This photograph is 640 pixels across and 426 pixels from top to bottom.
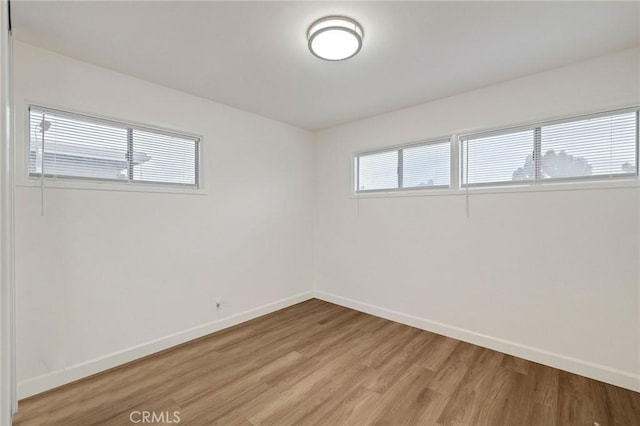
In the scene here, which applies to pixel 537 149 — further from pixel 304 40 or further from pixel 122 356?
pixel 122 356

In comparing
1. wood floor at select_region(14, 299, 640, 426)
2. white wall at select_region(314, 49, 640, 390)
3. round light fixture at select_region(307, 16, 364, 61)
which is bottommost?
wood floor at select_region(14, 299, 640, 426)

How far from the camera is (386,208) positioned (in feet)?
11.4

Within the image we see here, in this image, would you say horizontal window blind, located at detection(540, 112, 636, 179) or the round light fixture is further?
horizontal window blind, located at detection(540, 112, 636, 179)

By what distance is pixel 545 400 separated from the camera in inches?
77.2

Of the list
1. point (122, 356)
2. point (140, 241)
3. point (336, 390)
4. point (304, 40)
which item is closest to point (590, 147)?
point (304, 40)

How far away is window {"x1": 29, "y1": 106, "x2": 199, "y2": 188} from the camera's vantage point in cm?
209

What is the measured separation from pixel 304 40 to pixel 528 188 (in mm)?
2320

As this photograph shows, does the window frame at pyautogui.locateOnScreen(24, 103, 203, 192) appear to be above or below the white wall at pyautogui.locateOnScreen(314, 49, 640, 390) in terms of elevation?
above

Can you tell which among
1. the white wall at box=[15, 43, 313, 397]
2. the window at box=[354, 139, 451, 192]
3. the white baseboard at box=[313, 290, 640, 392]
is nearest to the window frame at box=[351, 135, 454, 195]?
the window at box=[354, 139, 451, 192]

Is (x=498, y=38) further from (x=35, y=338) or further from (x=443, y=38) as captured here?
(x=35, y=338)

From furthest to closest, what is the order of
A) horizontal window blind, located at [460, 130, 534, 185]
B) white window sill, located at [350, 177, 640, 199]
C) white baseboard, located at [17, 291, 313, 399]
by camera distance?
1. horizontal window blind, located at [460, 130, 534, 185]
2. white window sill, located at [350, 177, 640, 199]
3. white baseboard, located at [17, 291, 313, 399]

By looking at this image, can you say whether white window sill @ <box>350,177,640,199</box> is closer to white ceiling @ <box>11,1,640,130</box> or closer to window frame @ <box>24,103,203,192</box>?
white ceiling @ <box>11,1,640,130</box>

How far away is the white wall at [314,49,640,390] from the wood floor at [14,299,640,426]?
254 mm

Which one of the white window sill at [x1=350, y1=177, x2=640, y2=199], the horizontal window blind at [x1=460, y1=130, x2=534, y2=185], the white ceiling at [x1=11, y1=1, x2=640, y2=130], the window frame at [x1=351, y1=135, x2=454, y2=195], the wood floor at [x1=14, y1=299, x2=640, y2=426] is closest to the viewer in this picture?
the white ceiling at [x1=11, y1=1, x2=640, y2=130]
